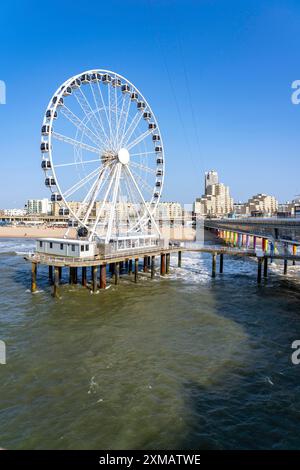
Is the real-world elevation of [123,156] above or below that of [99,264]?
above

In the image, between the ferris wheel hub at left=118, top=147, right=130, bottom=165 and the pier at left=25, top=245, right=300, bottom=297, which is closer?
the pier at left=25, top=245, right=300, bottom=297

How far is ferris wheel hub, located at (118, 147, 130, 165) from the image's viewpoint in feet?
132

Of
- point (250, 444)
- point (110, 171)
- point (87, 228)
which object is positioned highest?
point (110, 171)

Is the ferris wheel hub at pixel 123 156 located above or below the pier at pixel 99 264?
above

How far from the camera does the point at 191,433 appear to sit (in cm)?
1275

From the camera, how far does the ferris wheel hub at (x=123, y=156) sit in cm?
4025

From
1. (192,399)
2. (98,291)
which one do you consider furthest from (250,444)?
(98,291)

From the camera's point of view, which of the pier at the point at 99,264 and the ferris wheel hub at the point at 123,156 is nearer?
the pier at the point at 99,264

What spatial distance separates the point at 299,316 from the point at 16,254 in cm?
5339

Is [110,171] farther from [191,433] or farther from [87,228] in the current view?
[191,433]

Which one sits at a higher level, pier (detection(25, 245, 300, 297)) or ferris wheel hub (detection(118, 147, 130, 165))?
ferris wheel hub (detection(118, 147, 130, 165))

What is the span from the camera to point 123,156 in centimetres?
4069

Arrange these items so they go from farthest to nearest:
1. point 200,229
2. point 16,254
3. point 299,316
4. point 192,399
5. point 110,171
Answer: point 200,229 < point 16,254 < point 110,171 < point 299,316 < point 192,399

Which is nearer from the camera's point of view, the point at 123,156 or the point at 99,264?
the point at 99,264
